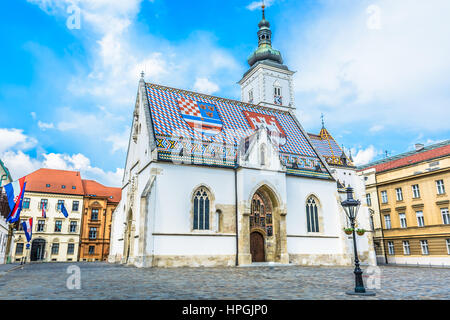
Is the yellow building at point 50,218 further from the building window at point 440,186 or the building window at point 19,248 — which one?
the building window at point 440,186

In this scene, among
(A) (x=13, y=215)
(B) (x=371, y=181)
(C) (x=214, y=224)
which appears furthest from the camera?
(B) (x=371, y=181)

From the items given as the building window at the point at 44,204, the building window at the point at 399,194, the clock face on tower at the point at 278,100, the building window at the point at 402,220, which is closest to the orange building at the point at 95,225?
the building window at the point at 44,204

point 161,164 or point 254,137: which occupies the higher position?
point 254,137

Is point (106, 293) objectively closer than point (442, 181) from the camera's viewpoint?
Yes

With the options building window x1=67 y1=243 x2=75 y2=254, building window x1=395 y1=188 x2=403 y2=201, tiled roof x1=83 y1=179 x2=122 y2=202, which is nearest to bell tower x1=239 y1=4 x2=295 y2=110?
building window x1=395 y1=188 x2=403 y2=201

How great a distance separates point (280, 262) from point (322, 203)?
659 cm

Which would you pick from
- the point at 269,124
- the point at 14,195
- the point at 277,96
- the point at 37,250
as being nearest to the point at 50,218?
the point at 37,250

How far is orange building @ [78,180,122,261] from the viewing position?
4831 cm

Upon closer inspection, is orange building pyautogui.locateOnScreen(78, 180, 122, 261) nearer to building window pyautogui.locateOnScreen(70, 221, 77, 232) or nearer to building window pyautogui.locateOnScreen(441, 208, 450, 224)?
building window pyautogui.locateOnScreen(70, 221, 77, 232)

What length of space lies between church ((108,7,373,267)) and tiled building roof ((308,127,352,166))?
340 cm

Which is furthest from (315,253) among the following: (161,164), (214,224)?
(161,164)

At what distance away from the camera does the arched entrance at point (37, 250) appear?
45.2m
